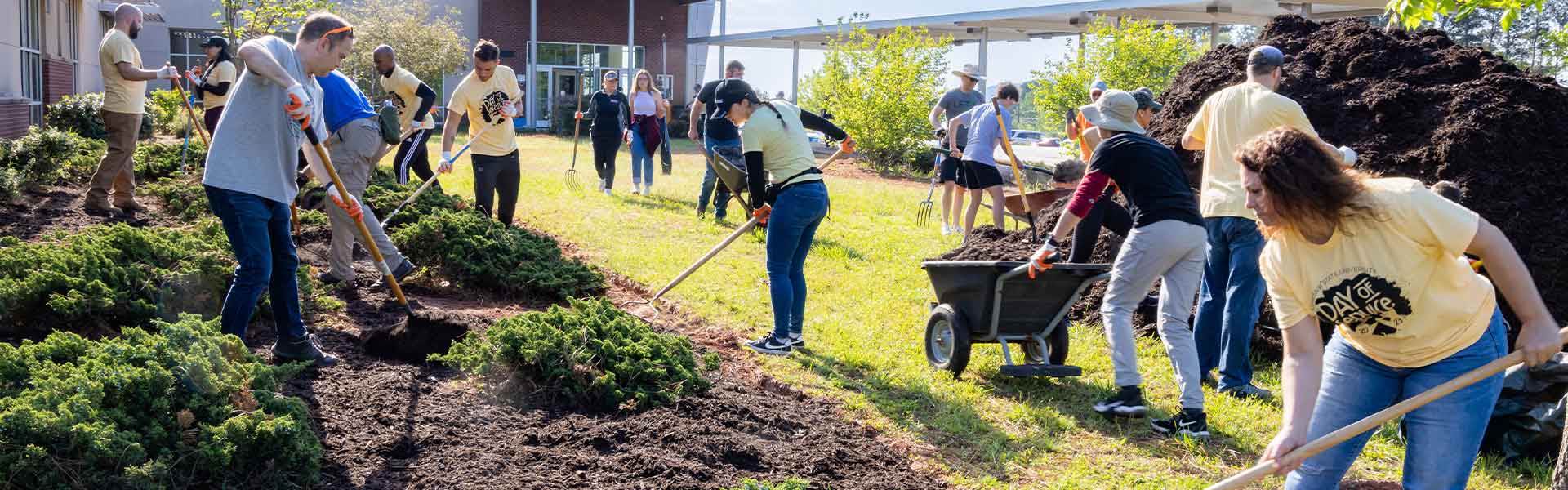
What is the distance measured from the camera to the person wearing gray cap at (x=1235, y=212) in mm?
5383

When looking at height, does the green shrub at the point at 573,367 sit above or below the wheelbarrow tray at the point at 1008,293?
below

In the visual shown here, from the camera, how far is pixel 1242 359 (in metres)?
5.66

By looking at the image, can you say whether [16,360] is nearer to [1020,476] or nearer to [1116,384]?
[1020,476]

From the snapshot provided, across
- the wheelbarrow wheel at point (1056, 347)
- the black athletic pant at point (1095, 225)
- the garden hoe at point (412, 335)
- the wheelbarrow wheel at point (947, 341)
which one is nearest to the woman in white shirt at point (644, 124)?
the black athletic pant at point (1095, 225)

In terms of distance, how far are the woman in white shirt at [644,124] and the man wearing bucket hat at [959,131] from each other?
3.82 metres

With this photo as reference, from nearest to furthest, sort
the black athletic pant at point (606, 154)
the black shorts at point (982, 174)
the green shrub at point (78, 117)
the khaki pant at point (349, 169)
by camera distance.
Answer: the khaki pant at point (349, 169)
the black shorts at point (982, 174)
the black athletic pant at point (606, 154)
the green shrub at point (78, 117)

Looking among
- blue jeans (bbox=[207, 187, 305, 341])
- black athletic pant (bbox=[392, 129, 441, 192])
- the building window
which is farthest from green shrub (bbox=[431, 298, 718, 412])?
the building window

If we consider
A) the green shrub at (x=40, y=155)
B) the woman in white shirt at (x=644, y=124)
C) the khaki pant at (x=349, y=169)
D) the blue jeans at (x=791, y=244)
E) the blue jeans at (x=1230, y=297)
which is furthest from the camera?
the woman in white shirt at (x=644, y=124)

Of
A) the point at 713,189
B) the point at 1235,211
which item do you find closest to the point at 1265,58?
the point at 1235,211

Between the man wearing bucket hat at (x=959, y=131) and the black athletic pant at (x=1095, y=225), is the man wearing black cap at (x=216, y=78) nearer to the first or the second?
the man wearing bucket hat at (x=959, y=131)

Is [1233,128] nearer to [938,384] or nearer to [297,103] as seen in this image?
[938,384]

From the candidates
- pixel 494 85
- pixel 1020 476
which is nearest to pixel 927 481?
pixel 1020 476

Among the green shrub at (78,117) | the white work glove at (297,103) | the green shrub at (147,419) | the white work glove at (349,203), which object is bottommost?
the green shrub at (147,419)

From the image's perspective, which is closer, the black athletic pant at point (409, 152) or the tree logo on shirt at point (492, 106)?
the tree logo on shirt at point (492, 106)
